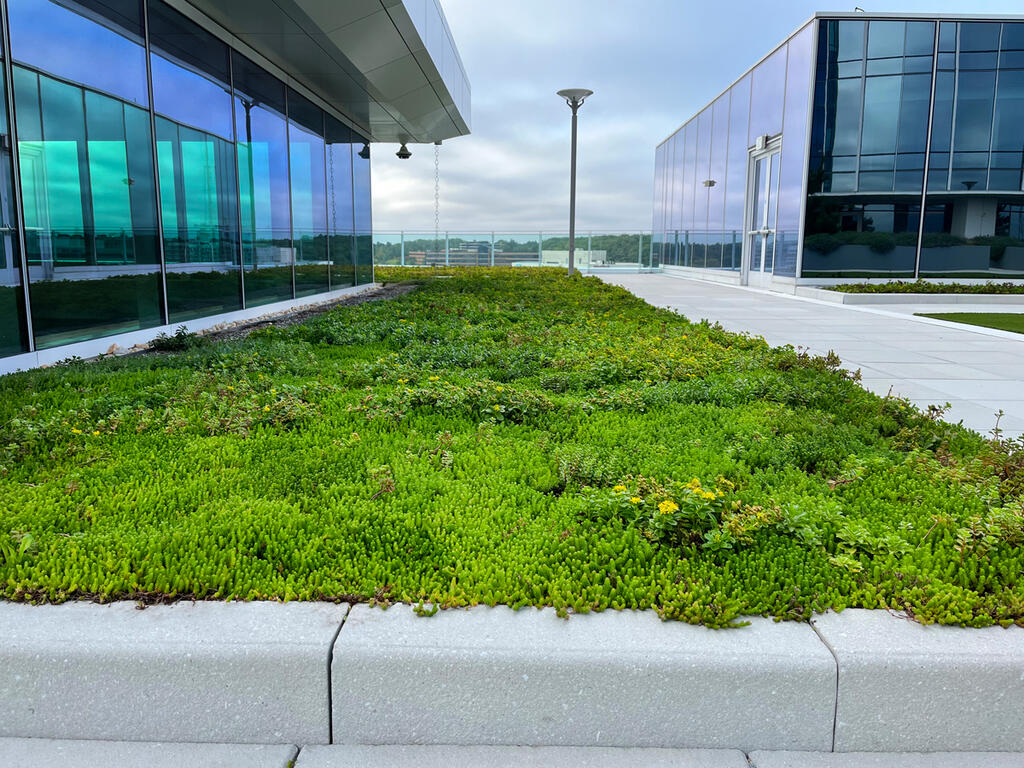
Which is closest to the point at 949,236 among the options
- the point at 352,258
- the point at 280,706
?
the point at 352,258

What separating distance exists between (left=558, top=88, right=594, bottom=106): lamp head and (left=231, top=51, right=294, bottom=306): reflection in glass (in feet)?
39.7

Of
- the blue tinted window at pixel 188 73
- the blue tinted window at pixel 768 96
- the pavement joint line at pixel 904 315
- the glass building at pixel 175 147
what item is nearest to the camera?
the glass building at pixel 175 147

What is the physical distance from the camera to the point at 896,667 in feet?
7.66

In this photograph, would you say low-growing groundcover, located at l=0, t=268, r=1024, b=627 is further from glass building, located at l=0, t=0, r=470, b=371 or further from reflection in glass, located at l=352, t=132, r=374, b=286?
reflection in glass, located at l=352, t=132, r=374, b=286

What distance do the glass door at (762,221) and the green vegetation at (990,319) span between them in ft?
26.5

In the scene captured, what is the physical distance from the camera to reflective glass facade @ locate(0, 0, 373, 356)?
24.8ft

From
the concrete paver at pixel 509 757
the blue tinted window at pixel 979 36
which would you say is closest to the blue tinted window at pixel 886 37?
the blue tinted window at pixel 979 36

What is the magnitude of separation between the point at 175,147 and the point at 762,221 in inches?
732

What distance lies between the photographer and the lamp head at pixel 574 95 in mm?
24516

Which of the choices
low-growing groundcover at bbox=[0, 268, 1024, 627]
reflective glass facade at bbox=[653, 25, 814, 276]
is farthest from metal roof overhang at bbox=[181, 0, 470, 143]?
reflective glass facade at bbox=[653, 25, 814, 276]

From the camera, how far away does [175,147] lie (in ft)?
35.0

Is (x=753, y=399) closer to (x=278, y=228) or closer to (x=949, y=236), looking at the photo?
(x=278, y=228)

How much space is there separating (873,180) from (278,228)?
15.7m

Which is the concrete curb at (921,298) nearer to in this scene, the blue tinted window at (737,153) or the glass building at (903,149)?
the glass building at (903,149)
